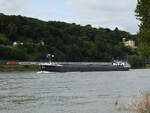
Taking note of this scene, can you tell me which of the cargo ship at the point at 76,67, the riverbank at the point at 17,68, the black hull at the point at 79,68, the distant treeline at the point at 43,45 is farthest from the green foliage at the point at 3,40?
the black hull at the point at 79,68

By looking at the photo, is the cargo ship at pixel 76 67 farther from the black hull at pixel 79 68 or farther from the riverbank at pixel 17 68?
the riverbank at pixel 17 68

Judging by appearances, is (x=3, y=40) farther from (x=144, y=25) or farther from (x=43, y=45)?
(x=144, y=25)

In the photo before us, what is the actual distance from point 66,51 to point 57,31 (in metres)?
25.8

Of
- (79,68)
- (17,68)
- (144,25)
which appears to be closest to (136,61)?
(79,68)

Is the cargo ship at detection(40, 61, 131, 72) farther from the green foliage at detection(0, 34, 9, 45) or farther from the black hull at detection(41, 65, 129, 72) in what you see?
the green foliage at detection(0, 34, 9, 45)

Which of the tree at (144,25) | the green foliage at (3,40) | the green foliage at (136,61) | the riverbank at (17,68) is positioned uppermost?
the green foliage at (3,40)

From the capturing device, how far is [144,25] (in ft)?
99.8

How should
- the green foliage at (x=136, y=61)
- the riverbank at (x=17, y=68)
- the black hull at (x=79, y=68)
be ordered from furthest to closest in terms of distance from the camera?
the green foliage at (x=136, y=61)
the riverbank at (x=17, y=68)
the black hull at (x=79, y=68)

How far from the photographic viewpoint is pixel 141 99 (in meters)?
20.2

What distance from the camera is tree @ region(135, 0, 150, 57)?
29.8 meters

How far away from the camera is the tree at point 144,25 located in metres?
29.8

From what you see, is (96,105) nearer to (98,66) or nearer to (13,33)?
(98,66)

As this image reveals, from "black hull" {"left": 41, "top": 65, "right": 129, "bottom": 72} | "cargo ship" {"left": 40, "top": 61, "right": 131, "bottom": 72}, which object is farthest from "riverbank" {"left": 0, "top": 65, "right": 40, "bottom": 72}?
"black hull" {"left": 41, "top": 65, "right": 129, "bottom": 72}

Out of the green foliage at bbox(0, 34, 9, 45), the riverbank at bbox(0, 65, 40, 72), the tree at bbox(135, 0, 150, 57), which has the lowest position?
A: the riverbank at bbox(0, 65, 40, 72)
